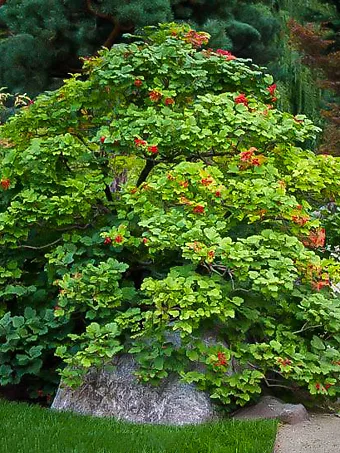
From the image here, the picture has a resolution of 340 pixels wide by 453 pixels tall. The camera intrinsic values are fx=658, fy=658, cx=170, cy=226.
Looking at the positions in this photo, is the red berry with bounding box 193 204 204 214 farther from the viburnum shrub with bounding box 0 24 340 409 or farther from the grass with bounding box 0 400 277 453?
the grass with bounding box 0 400 277 453

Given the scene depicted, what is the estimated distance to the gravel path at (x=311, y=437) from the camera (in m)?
3.04

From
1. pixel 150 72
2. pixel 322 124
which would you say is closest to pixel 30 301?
pixel 150 72

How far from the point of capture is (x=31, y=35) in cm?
846

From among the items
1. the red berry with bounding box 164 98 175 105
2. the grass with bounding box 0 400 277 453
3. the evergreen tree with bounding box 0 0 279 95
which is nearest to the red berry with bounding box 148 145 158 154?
the red berry with bounding box 164 98 175 105

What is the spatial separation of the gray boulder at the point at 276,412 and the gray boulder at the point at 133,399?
196 mm

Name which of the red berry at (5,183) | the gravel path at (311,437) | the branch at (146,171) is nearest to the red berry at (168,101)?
the branch at (146,171)

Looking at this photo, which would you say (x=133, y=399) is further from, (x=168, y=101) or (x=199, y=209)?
(x=168, y=101)

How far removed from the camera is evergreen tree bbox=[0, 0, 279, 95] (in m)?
8.18

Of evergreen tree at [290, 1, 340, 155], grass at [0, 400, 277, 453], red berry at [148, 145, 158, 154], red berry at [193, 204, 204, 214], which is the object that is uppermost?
red berry at [148, 145, 158, 154]

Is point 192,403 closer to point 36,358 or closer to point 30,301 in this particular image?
point 36,358

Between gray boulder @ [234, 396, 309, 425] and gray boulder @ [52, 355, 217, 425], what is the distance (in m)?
0.20

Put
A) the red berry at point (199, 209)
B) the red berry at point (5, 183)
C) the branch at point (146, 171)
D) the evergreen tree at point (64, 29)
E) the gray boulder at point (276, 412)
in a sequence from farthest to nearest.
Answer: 1. the evergreen tree at point (64, 29)
2. the branch at point (146, 171)
3. the red berry at point (5, 183)
4. the red berry at point (199, 209)
5. the gray boulder at point (276, 412)

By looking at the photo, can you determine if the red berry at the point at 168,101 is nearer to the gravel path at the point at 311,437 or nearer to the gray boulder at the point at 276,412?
the gray boulder at the point at 276,412

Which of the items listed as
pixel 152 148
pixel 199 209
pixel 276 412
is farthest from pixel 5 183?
pixel 276 412
